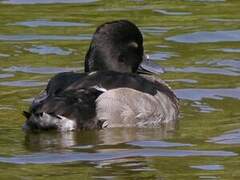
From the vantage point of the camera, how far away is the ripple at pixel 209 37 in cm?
1814

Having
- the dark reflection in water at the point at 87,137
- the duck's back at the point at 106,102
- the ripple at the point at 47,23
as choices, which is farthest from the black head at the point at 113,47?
the ripple at the point at 47,23

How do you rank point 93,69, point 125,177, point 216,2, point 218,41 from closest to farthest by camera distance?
point 125,177 → point 93,69 → point 218,41 → point 216,2

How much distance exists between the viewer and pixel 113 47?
1403cm

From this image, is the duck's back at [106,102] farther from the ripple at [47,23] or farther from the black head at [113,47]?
the ripple at [47,23]

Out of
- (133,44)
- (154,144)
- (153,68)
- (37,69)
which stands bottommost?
(37,69)

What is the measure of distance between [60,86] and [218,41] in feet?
17.8

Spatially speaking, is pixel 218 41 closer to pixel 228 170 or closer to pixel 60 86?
pixel 60 86

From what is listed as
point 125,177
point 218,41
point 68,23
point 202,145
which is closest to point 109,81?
point 202,145

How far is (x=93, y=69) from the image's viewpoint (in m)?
14.0

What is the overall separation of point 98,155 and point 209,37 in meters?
6.75

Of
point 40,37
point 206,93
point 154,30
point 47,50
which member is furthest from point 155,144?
point 154,30

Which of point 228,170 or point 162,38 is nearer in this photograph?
point 228,170

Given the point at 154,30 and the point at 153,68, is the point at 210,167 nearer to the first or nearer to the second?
the point at 153,68

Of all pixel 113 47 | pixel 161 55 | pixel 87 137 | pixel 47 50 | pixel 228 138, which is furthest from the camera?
pixel 47 50
